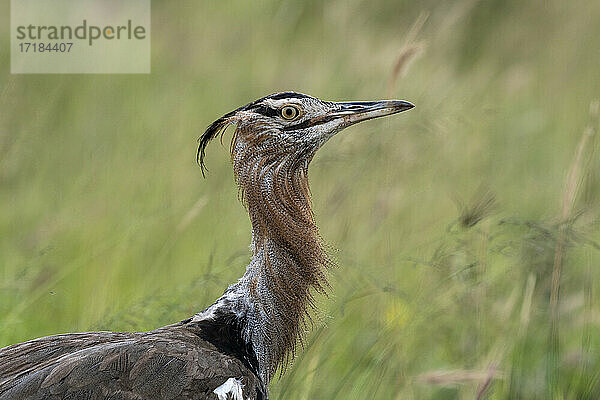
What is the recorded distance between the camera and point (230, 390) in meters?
2.04

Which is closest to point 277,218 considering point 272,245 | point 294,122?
point 272,245

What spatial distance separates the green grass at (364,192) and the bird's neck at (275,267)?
280mm

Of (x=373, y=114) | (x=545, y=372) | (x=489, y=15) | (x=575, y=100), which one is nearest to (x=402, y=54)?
(x=373, y=114)

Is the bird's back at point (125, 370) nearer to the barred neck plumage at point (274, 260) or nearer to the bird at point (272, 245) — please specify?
the bird at point (272, 245)

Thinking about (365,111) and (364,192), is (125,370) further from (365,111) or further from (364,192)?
(364,192)

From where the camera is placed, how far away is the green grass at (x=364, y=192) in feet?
8.96

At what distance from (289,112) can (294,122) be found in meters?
0.03

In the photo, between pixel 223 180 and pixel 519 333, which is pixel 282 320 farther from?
pixel 223 180

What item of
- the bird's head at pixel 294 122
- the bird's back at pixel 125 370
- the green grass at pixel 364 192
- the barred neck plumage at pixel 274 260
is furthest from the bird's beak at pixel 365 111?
the bird's back at pixel 125 370

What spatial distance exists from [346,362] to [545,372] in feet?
1.86

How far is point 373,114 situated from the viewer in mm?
2285

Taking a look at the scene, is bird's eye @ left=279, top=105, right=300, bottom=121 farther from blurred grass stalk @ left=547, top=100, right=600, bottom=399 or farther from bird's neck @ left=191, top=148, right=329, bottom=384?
blurred grass stalk @ left=547, top=100, right=600, bottom=399

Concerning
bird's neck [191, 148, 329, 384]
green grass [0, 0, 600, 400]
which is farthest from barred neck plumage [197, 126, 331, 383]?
green grass [0, 0, 600, 400]

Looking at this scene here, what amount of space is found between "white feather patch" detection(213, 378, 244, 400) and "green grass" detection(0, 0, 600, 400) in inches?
19.5
